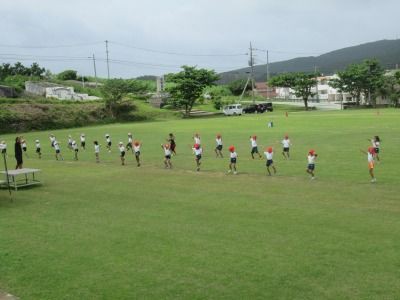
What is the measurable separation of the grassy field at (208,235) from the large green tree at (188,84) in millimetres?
54369

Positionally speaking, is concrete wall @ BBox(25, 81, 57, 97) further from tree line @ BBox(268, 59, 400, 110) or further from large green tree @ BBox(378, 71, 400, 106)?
large green tree @ BBox(378, 71, 400, 106)

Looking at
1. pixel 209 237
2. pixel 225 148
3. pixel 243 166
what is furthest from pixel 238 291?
pixel 225 148

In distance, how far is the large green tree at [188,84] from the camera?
78.1 meters

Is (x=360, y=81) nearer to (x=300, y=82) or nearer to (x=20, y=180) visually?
(x=300, y=82)

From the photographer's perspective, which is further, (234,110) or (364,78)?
(364,78)

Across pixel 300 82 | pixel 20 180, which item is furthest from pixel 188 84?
pixel 20 180

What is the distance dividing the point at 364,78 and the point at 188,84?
107 ft

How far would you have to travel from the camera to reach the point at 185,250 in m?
11.6

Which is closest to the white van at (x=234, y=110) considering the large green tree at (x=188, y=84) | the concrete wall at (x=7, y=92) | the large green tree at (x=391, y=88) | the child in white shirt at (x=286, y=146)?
the large green tree at (x=188, y=84)

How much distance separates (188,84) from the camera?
3056 inches

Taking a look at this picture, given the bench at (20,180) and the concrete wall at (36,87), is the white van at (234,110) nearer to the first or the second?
the concrete wall at (36,87)

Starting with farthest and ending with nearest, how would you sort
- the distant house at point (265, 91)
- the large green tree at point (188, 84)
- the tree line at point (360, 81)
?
the distant house at point (265, 91)
the tree line at point (360, 81)
the large green tree at point (188, 84)

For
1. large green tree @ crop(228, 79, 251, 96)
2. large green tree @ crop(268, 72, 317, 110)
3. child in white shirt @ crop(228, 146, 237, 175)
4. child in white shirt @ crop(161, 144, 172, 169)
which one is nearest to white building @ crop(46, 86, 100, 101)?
large green tree @ crop(268, 72, 317, 110)

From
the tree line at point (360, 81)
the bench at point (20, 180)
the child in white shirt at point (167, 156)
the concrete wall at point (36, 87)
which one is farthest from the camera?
the concrete wall at point (36, 87)
